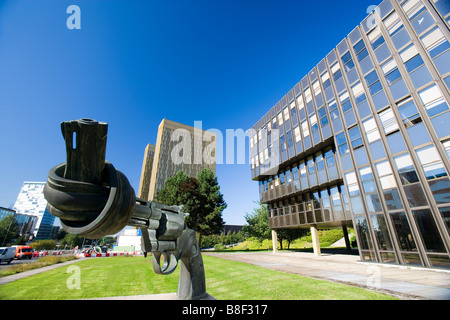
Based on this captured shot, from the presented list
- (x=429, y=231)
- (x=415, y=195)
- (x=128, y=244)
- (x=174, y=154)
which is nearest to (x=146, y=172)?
(x=174, y=154)

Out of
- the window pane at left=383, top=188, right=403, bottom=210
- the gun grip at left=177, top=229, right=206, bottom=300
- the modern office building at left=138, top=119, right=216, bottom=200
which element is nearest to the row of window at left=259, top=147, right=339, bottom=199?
the window pane at left=383, top=188, right=403, bottom=210

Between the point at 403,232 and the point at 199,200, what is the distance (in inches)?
1043

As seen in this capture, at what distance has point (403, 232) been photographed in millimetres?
12875

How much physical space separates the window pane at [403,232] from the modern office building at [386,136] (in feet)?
0.18

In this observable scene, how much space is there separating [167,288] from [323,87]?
23.3m

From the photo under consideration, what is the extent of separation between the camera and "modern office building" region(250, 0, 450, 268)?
12.0 meters

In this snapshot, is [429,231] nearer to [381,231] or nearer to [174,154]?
[381,231]

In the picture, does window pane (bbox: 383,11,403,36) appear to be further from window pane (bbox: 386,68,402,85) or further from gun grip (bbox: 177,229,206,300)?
gun grip (bbox: 177,229,206,300)

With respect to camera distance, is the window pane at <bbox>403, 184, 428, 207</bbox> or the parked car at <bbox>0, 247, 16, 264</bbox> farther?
the parked car at <bbox>0, 247, 16, 264</bbox>

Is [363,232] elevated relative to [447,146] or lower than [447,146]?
lower

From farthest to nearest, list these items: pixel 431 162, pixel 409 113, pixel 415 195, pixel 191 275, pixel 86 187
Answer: pixel 409 113 → pixel 415 195 → pixel 431 162 → pixel 191 275 → pixel 86 187

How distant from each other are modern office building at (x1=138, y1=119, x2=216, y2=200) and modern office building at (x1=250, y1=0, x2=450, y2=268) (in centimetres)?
7045

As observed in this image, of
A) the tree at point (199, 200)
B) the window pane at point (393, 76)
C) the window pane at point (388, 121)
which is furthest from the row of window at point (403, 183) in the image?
the tree at point (199, 200)
